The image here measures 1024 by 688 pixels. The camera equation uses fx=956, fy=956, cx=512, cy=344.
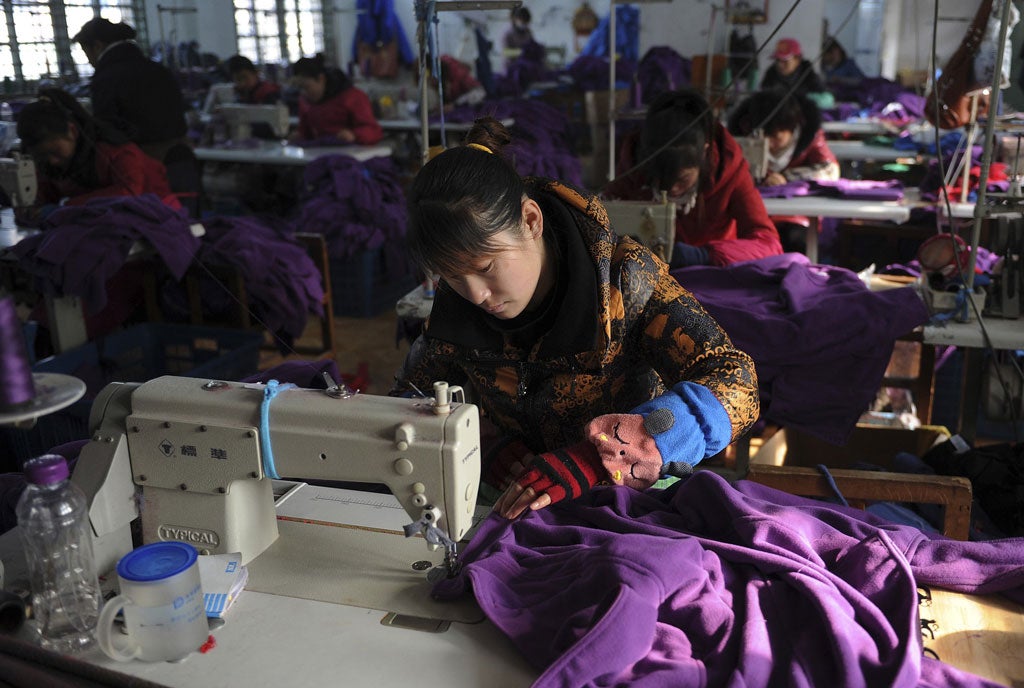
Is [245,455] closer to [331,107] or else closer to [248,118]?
[248,118]

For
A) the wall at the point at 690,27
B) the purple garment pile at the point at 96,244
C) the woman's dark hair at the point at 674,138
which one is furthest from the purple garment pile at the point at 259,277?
the wall at the point at 690,27

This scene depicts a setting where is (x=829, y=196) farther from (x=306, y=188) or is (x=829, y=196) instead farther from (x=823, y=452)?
(x=306, y=188)

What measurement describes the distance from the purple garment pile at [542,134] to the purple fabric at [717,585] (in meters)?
4.68

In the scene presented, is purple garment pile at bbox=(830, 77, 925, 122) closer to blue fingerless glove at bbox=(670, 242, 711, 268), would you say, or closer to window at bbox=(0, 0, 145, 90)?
blue fingerless glove at bbox=(670, 242, 711, 268)

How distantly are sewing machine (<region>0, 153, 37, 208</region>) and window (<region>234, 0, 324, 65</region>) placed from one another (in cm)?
676

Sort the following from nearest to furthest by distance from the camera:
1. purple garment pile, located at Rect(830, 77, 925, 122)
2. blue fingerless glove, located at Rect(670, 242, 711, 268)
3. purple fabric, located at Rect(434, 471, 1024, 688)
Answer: purple fabric, located at Rect(434, 471, 1024, 688) → blue fingerless glove, located at Rect(670, 242, 711, 268) → purple garment pile, located at Rect(830, 77, 925, 122)

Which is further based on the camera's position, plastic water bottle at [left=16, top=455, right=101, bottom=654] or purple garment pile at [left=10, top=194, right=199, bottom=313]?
purple garment pile at [left=10, top=194, right=199, bottom=313]

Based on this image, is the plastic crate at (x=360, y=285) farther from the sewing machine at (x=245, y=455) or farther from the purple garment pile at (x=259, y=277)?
the sewing machine at (x=245, y=455)

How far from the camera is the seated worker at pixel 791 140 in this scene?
15.3ft

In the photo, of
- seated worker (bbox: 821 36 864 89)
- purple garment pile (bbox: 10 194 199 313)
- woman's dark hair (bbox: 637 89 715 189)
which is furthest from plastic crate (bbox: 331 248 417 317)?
seated worker (bbox: 821 36 864 89)

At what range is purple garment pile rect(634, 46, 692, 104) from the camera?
31.0 ft

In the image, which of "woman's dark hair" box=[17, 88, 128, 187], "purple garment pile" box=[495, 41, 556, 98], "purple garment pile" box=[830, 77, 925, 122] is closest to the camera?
"woman's dark hair" box=[17, 88, 128, 187]

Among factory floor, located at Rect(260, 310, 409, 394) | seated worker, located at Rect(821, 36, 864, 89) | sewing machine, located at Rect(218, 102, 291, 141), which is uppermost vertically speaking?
seated worker, located at Rect(821, 36, 864, 89)

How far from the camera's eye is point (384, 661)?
115 cm
